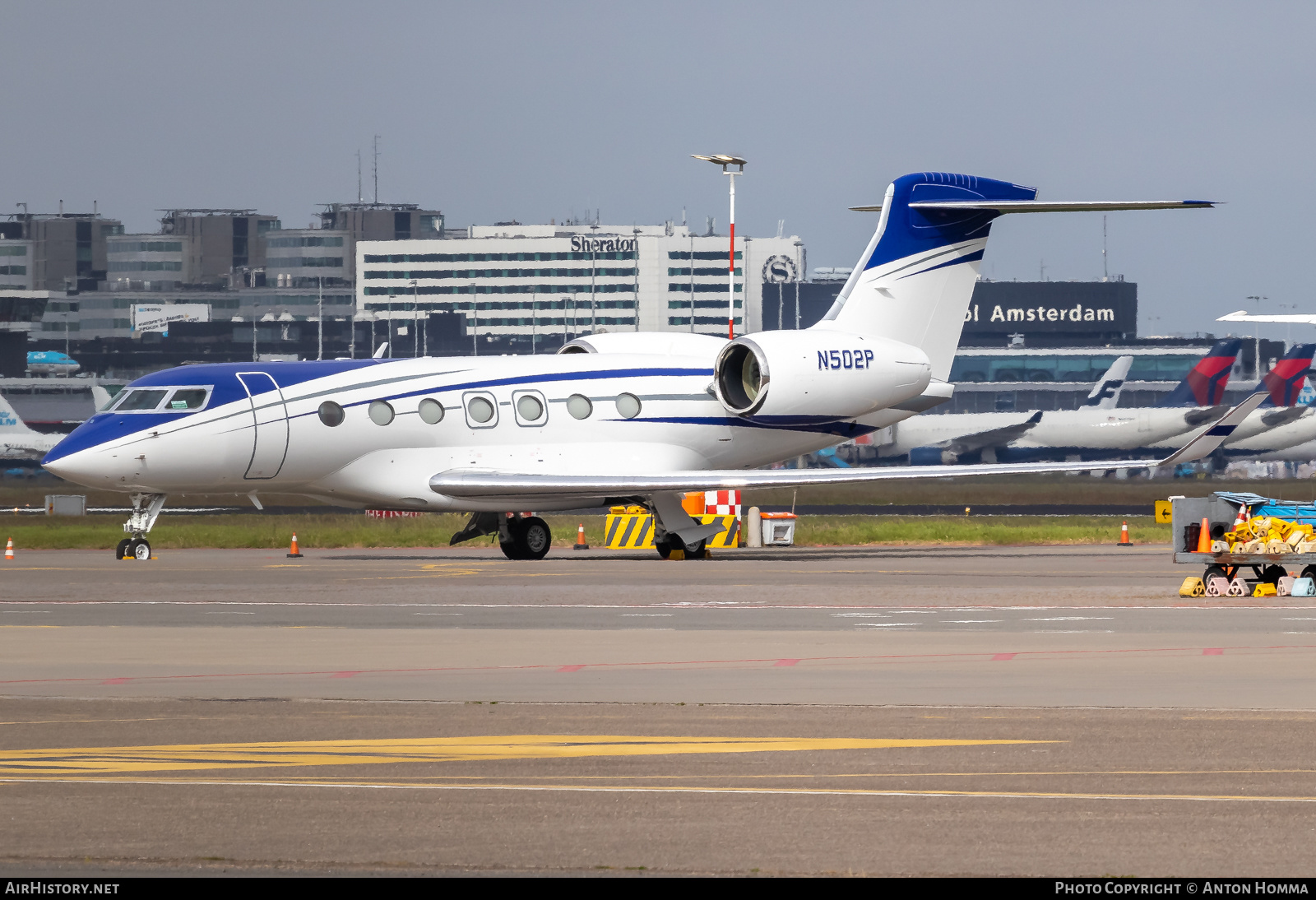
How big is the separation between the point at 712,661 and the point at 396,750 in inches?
219

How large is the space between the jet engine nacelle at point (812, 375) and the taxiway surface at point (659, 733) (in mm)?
11521

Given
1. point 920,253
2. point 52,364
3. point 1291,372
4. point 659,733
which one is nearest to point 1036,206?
point 920,253

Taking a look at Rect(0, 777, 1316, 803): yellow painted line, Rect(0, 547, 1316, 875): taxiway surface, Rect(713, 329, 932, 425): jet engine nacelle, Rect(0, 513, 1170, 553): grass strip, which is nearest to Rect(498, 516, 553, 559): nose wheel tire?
Rect(713, 329, 932, 425): jet engine nacelle

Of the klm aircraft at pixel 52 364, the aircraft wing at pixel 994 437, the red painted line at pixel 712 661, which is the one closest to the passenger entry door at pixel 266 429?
the red painted line at pixel 712 661

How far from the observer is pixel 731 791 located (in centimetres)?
971

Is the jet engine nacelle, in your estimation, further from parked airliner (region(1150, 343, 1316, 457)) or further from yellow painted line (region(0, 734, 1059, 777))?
parked airliner (region(1150, 343, 1316, 457))

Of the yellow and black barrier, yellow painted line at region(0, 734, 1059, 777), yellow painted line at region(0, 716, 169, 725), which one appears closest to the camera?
yellow painted line at region(0, 734, 1059, 777)

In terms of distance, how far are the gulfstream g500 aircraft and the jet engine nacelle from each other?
0.04 meters

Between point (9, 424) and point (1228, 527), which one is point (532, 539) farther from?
point (9, 424)

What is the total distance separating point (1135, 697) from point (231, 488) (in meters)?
23.0

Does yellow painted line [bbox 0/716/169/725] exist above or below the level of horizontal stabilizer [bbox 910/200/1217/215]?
below

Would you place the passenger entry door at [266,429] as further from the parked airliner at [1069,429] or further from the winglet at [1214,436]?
the parked airliner at [1069,429]

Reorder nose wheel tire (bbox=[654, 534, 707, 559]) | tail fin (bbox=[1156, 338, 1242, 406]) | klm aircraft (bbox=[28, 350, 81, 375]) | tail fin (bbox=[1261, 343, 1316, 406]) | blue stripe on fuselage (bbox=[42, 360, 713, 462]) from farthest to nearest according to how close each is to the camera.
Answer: klm aircraft (bbox=[28, 350, 81, 375]) → tail fin (bbox=[1156, 338, 1242, 406]) → tail fin (bbox=[1261, 343, 1316, 406]) → nose wheel tire (bbox=[654, 534, 707, 559]) → blue stripe on fuselage (bbox=[42, 360, 713, 462])

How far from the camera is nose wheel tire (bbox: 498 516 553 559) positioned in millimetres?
35062
